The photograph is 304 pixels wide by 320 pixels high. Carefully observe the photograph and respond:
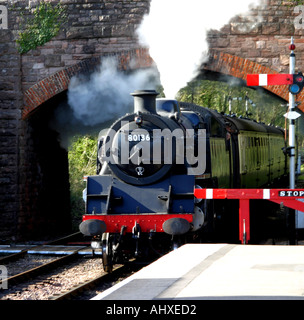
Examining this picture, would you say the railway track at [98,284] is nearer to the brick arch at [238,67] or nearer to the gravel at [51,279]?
the gravel at [51,279]

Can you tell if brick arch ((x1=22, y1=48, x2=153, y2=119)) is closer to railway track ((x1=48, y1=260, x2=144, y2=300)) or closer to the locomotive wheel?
railway track ((x1=48, y1=260, x2=144, y2=300))

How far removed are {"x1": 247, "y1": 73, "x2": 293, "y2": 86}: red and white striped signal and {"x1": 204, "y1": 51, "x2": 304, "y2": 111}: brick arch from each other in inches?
110

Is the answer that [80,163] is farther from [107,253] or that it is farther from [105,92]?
[107,253]

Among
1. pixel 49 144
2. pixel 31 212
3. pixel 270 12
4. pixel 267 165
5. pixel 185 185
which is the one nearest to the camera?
pixel 185 185

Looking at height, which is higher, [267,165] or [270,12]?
[270,12]

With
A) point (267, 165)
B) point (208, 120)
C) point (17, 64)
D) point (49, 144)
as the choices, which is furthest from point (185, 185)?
point (267, 165)

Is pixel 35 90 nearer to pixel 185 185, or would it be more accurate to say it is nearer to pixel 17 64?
pixel 17 64

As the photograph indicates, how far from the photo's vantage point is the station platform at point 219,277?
15.8 feet

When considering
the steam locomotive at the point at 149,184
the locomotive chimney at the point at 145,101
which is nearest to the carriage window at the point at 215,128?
the steam locomotive at the point at 149,184

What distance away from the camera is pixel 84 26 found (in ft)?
47.6

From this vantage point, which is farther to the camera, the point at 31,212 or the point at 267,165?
the point at 267,165

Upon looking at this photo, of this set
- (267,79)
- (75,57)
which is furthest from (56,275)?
(75,57)

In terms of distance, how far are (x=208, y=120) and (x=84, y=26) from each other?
4935 mm
